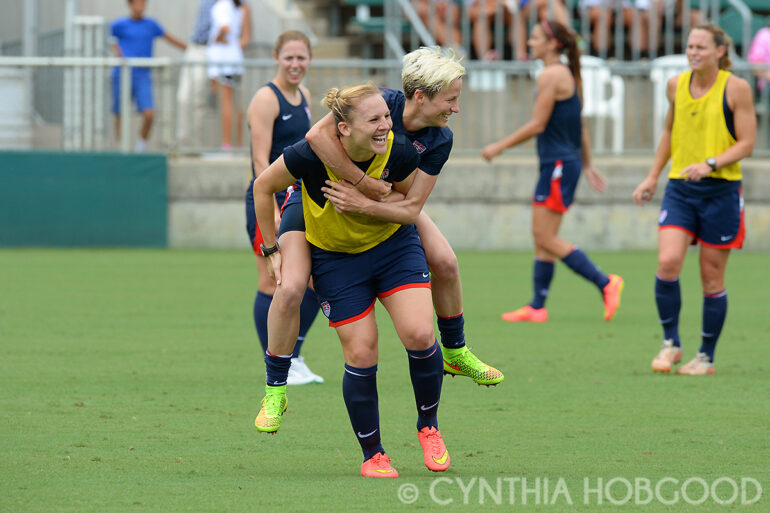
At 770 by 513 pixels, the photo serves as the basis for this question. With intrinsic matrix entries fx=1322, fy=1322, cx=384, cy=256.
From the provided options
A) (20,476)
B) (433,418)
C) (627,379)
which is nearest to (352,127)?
(433,418)

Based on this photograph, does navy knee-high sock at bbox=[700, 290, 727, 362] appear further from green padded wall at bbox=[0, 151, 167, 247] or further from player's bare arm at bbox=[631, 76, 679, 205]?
green padded wall at bbox=[0, 151, 167, 247]

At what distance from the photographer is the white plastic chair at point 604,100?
16438 millimetres

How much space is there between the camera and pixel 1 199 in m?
15.8

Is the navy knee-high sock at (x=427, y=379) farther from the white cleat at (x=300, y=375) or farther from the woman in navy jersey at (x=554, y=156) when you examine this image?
the woman in navy jersey at (x=554, y=156)

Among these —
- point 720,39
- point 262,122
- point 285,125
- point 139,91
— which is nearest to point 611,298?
point 720,39

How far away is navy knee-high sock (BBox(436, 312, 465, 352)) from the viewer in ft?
18.9

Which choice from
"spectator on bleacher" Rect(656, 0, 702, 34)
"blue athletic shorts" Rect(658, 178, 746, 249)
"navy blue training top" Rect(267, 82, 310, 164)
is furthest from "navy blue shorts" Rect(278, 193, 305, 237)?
"spectator on bleacher" Rect(656, 0, 702, 34)

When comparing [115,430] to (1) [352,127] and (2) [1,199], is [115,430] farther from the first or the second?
(2) [1,199]

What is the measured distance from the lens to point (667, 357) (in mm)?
7910

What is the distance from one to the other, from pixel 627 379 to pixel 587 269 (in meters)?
2.82

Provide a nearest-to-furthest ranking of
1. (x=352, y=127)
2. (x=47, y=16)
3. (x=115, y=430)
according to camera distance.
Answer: (x=352, y=127) → (x=115, y=430) → (x=47, y=16)

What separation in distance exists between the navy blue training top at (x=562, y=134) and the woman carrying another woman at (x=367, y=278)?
5245mm

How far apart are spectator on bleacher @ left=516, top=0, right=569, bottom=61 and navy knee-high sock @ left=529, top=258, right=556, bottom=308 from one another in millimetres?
8488

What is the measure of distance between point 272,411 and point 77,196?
11.1m
